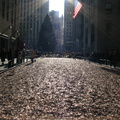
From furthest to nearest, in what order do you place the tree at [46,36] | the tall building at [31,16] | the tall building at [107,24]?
the tall building at [31,16] → the tree at [46,36] → the tall building at [107,24]

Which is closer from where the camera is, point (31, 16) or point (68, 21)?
point (31, 16)

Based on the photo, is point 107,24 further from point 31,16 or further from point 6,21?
point 31,16

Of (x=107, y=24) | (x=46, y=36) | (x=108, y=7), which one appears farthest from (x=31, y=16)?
(x=107, y=24)

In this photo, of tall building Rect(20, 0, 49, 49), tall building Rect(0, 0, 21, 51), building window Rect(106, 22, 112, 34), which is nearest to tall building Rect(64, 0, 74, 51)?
tall building Rect(20, 0, 49, 49)


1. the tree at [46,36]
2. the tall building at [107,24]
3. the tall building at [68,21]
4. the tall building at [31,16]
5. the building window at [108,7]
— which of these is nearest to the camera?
the tall building at [107,24]

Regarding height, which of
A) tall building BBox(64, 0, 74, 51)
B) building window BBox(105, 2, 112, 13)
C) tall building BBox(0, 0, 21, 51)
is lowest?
tall building BBox(0, 0, 21, 51)

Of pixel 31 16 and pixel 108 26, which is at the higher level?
pixel 31 16

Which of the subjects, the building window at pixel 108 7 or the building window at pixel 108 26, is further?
the building window at pixel 108 7

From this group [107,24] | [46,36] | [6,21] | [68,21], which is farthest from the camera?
[68,21]

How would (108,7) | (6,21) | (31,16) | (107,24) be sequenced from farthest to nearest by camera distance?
(31,16) < (108,7) < (107,24) < (6,21)

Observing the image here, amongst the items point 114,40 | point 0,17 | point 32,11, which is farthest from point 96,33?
point 32,11

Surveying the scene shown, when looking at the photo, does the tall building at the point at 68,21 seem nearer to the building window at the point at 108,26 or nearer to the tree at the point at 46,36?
the tree at the point at 46,36

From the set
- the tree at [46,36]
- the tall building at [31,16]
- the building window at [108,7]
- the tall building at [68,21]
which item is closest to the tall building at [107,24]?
the building window at [108,7]

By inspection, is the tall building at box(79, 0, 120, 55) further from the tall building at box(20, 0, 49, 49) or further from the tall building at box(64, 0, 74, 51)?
the tall building at box(64, 0, 74, 51)
